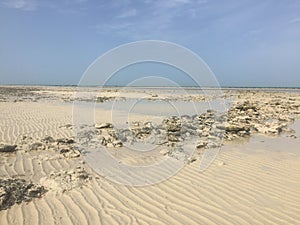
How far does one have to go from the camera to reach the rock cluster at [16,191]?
4.32 meters

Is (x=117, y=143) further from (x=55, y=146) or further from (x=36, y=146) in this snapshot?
(x=36, y=146)

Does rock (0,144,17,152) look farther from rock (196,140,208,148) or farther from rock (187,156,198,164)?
rock (196,140,208,148)

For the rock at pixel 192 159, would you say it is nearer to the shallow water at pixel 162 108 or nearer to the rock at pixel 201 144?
the rock at pixel 201 144

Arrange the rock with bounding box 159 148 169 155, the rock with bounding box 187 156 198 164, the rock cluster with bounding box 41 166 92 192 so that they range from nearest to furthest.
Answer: the rock cluster with bounding box 41 166 92 192 < the rock with bounding box 187 156 198 164 < the rock with bounding box 159 148 169 155

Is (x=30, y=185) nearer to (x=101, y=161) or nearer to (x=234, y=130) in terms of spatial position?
(x=101, y=161)

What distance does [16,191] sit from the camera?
4582 mm

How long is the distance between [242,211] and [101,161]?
3.23 meters

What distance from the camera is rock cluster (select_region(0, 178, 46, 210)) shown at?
4316mm

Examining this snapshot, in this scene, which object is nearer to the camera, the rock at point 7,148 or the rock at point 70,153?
the rock at point 70,153

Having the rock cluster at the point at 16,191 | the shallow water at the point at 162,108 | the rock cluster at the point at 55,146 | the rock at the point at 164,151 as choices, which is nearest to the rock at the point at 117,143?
the rock cluster at the point at 55,146

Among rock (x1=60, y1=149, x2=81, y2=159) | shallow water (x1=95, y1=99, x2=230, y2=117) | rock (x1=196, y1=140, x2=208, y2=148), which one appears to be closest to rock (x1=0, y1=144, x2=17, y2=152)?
rock (x1=60, y1=149, x2=81, y2=159)

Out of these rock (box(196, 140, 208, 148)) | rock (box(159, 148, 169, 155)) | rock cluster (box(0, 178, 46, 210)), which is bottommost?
rock cluster (box(0, 178, 46, 210))

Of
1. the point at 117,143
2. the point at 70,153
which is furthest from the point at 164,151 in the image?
the point at 70,153

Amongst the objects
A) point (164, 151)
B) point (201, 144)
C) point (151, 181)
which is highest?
point (201, 144)
